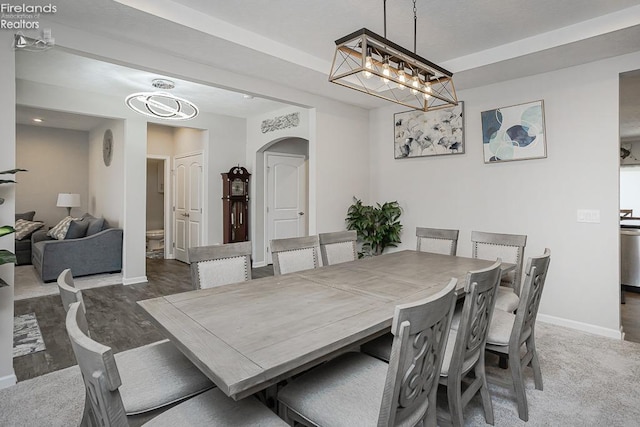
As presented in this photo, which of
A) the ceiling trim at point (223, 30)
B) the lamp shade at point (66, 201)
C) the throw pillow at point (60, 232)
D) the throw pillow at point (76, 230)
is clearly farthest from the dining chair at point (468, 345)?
the lamp shade at point (66, 201)

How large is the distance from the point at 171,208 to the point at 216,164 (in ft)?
5.99

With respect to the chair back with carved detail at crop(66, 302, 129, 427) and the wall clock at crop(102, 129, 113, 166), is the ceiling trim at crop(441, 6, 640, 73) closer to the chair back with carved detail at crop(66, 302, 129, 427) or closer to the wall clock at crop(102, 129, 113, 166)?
the chair back with carved detail at crop(66, 302, 129, 427)

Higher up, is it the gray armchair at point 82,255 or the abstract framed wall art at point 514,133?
the abstract framed wall art at point 514,133

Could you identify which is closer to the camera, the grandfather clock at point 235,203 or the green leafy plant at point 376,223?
the green leafy plant at point 376,223

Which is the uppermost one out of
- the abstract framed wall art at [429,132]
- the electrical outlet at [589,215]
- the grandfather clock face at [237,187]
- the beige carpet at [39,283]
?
the abstract framed wall art at [429,132]

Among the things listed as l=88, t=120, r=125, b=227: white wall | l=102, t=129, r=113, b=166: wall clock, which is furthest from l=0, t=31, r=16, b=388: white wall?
l=102, t=129, r=113, b=166: wall clock

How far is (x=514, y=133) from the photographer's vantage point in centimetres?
365

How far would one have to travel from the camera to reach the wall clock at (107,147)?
5.96 m

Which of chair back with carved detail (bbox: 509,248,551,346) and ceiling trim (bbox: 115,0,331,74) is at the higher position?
ceiling trim (bbox: 115,0,331,74)

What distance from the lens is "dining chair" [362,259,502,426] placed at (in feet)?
5.03

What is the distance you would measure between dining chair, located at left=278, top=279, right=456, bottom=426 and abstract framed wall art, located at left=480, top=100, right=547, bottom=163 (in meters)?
2.94

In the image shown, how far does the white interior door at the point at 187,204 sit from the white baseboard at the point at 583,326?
5207 mm

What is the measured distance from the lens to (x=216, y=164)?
19.7 feet

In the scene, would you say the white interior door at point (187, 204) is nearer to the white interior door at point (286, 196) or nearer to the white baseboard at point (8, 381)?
the white interior door at point (286, 196)
